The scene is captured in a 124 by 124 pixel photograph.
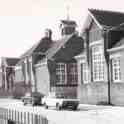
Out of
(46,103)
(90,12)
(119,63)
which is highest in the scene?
(90,12)

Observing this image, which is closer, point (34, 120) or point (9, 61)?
point (34, 120)

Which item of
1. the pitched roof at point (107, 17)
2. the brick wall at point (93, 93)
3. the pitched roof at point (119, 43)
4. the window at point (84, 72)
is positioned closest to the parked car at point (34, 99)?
the brick wall at point (93, 93)

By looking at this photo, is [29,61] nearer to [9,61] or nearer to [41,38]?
[41,38]

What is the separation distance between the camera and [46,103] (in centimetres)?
3406

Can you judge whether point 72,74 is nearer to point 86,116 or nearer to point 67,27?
point 67,27

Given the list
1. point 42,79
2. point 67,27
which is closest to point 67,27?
point 67,27

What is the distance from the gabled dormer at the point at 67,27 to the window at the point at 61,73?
8677mm

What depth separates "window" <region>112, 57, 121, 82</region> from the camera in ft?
117

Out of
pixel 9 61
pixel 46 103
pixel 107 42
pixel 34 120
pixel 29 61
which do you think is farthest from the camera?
pixel 9 61

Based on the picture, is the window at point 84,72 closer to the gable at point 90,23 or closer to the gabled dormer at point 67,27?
the gable at point 90,23

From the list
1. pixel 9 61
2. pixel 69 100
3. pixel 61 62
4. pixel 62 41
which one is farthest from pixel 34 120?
pixel 9 61

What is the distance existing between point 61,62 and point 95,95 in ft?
60.5

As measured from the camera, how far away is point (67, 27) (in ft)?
212

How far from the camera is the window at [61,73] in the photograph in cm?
5648
